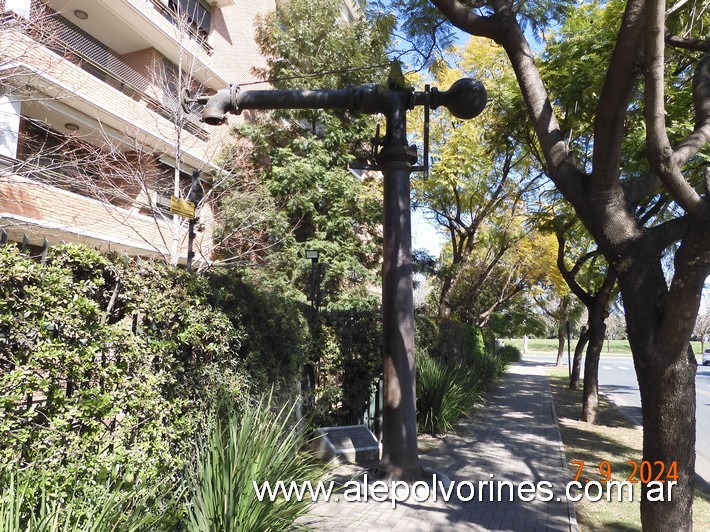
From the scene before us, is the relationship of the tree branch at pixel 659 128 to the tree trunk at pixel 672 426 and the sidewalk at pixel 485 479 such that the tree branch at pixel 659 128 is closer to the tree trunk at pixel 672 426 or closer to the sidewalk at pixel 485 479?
the tree trunk at pixel 672 426

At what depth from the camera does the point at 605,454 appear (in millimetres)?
8195

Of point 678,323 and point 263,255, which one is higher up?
point 263,255

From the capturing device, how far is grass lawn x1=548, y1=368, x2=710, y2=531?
5324 mm

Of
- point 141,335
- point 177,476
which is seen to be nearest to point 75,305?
point 141,335

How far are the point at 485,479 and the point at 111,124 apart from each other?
507 inches

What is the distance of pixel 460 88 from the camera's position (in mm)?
5855

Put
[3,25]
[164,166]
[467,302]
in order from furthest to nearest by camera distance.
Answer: [467,302] < [164,166] < [3,25]

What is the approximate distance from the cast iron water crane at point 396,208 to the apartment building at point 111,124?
3.65 meters

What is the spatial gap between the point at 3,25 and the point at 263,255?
34.0ft

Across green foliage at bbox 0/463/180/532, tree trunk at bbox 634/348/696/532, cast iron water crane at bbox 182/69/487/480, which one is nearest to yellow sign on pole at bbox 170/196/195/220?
cast iron water crane at bbox 182/69/487/480

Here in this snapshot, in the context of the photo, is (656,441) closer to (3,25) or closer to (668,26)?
(668,26)

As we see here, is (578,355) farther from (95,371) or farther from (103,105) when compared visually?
(95,371)

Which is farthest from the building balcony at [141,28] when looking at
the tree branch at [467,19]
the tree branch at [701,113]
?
the tree branch at [701,113]

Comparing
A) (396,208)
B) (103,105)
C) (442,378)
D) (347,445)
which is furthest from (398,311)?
(103,105)
